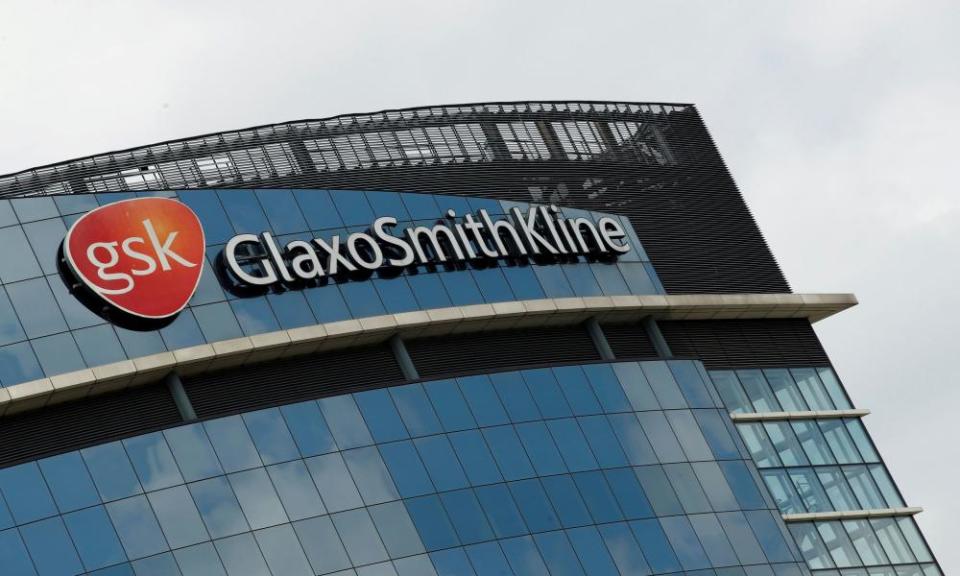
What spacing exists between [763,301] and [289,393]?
23961 mm

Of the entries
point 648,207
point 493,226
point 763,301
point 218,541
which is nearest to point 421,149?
point 493,226

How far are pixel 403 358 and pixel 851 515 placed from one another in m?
21.0

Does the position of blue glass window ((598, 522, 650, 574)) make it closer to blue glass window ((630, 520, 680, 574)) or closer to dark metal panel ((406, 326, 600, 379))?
blue glass window ((630, 520, 680, 574))

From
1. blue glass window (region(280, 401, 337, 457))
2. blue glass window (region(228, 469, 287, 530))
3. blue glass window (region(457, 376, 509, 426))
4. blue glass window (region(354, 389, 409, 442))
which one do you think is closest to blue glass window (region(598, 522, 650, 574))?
blue glass window (region(457, 376, 509, 426))

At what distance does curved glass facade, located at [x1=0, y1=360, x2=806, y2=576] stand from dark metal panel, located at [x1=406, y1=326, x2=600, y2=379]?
1.31 m

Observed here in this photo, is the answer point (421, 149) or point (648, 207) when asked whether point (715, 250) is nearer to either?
point (648, 207)

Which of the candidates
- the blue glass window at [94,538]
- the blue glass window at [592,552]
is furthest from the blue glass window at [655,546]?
the blue glass window at [94,538]

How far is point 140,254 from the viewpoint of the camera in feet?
226

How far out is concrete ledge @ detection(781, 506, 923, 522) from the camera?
251ft

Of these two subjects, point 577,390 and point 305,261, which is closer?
point 305,261

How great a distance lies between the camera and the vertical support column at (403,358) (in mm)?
71938

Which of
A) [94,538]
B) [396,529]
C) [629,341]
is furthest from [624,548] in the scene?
[94,538]

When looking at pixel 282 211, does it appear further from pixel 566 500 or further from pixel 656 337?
pixel 656 337

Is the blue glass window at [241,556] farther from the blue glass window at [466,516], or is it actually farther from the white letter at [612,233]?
the white letter at [612,233]
